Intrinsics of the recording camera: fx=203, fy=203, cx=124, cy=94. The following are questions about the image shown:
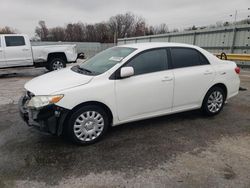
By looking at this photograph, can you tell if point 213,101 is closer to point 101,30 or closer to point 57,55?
point 57,55

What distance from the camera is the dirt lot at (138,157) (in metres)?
2.39

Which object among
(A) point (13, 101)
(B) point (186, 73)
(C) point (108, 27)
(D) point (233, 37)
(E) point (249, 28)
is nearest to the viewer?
(B) point (186, 73)

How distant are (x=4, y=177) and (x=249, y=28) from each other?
12961mm

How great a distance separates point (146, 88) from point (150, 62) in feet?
1.63

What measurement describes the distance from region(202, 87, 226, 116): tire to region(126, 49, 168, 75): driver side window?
4.04 feet

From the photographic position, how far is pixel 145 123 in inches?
158

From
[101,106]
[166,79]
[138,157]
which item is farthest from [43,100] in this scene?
[166,79]

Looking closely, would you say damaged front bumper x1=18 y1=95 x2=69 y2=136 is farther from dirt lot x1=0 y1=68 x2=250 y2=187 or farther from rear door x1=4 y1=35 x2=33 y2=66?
rear door x1=4 y1=35 x2=33 y2=66

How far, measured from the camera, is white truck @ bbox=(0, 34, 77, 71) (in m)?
9.27

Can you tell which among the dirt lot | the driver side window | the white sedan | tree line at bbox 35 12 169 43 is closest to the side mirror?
the white sedan

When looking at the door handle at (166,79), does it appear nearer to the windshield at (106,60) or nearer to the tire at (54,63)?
the windshield at (106,60)

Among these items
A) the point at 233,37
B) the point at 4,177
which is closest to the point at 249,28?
the point at 233,37

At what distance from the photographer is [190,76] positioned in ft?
12.5

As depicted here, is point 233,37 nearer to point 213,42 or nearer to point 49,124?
point 213,42
